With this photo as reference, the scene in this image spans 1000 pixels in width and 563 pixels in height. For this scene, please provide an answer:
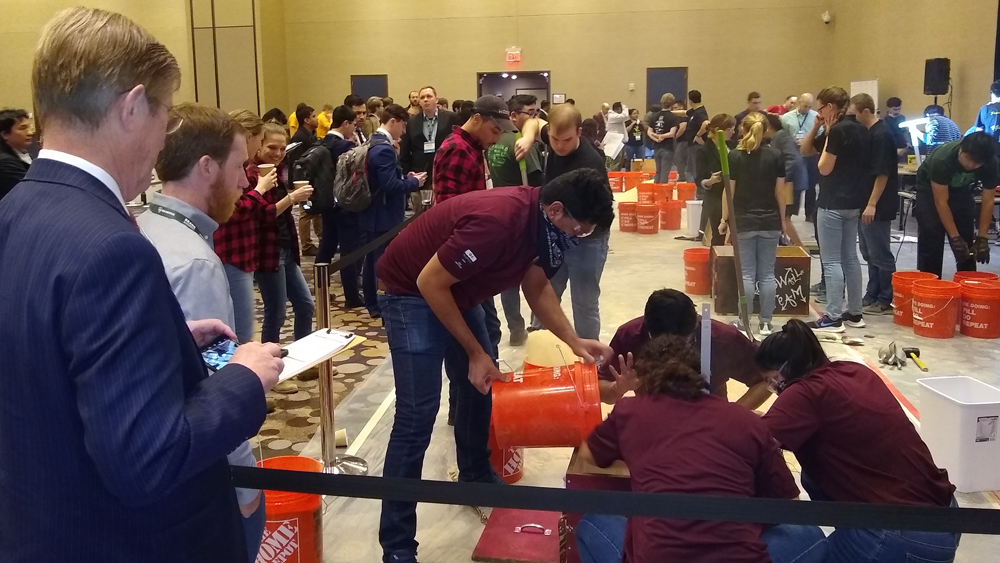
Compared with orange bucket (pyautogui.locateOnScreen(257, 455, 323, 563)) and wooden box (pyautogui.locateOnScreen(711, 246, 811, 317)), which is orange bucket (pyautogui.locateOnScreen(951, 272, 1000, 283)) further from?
orange bucket (pyautogui.locateOnScreen(257, 455, 323, 563))

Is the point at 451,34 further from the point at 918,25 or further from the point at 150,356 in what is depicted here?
the point at 150,356

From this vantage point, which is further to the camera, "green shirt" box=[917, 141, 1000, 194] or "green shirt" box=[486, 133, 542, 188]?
"green shirt" box=[917, 141, 1000, 194]

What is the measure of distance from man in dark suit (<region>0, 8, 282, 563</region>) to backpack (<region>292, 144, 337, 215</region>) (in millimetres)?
5607

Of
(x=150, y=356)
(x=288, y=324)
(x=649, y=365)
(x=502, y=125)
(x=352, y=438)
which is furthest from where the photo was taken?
(x=288, y=324)

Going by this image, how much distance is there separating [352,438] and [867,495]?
2697 mm

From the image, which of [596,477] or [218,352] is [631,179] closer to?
[596,477]

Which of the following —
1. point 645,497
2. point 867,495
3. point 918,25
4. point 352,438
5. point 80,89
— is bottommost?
point 352,438

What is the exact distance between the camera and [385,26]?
20.8 metres

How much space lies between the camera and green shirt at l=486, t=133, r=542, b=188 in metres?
5.98

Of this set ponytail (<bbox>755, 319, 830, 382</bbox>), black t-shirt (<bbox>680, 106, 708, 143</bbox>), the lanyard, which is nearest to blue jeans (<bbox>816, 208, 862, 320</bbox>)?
ponytail (<bbox>755, 319, 830, 382</bbox>)

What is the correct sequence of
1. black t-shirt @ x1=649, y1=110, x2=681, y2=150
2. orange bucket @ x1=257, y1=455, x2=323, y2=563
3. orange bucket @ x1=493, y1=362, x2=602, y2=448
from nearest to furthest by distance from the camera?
orange bucket @ x1=257, y1=455, x2=323, y2=563 → orange bucket @ x1=493, y1=362, x2=602, y2=448 → black t-shirt @ x1=649, y1=110, x2=681, y2=150

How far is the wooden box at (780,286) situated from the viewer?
6910 millimetres

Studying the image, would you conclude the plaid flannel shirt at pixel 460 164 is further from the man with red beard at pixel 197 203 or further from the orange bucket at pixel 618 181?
the orange bucket at pixel 618 181

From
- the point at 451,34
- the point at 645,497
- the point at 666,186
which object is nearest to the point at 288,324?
the point at 645,497
